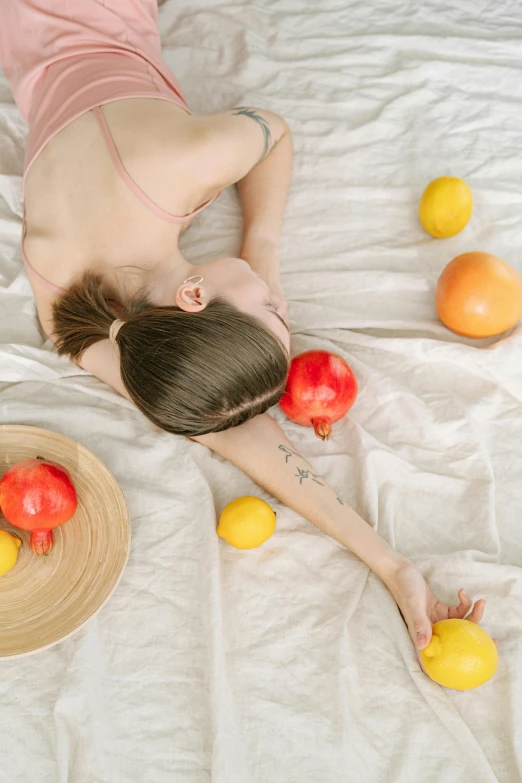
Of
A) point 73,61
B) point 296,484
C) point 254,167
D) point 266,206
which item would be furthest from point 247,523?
point 73,61

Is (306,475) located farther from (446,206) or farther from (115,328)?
(446,206)

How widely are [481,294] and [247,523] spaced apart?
0.75 metres

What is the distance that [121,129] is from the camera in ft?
5.14

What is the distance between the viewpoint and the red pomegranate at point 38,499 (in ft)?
4.24

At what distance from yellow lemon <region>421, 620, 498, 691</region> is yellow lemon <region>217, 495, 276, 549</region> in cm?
38

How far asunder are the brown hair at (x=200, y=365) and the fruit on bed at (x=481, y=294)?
492 millimetres

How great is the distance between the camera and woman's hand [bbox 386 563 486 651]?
49.9 inches

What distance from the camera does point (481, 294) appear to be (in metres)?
1.59

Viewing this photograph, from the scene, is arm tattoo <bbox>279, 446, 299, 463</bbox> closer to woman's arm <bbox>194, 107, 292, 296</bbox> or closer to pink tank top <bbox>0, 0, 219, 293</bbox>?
woman's arm <bbox>194, 107, 292, 296</bbox>

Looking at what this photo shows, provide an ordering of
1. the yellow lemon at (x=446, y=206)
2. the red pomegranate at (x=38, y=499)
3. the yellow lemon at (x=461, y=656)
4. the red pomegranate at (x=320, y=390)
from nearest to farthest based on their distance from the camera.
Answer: the yellow lemon at (x=461, y=656), the red pomegranate at (x=38, y=499), the red pomegranate at (x=320, y=390), the yellow lemon at (x=446, y=206)

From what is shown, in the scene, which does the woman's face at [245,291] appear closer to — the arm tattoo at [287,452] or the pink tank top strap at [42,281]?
the arm tattoo at [287,452]

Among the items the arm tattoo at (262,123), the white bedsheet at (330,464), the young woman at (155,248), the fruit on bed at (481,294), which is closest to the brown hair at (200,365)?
the young woman at (155,248)

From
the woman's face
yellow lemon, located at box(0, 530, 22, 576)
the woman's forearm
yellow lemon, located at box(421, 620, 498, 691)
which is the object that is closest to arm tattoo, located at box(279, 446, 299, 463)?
the woman's forearm

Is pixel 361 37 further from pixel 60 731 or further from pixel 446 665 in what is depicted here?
pixel 60 731
